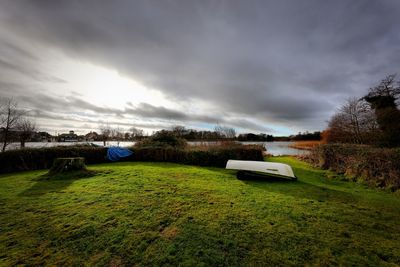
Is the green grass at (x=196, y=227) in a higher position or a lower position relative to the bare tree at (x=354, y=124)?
lower

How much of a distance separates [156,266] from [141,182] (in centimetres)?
449

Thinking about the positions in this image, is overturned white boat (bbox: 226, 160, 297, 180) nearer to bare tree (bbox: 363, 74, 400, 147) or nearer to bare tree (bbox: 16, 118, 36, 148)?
bare tree (bbox: 363, 74, 400, 147)

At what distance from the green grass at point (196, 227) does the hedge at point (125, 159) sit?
6.13 metres

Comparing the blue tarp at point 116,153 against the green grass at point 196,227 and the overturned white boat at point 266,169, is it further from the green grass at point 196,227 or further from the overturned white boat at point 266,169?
the overturned white boat at point 266,169

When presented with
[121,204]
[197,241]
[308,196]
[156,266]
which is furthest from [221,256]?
[308,196]

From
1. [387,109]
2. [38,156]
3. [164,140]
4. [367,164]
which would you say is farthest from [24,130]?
[387,109]

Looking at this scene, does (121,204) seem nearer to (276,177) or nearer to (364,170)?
(276,177)

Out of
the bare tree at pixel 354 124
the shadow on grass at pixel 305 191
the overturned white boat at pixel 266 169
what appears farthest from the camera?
the bare tree at pixel 354 124

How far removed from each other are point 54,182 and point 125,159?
22.0 feet

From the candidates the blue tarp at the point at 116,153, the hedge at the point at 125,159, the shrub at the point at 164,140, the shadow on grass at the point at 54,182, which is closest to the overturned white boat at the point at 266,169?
the hedge at the point at 125,159

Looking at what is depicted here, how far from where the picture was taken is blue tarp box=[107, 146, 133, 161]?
12.4 m

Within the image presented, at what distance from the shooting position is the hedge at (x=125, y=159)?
377 inches

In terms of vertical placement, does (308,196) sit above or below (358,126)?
below

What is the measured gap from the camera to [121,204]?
13.5 feet
